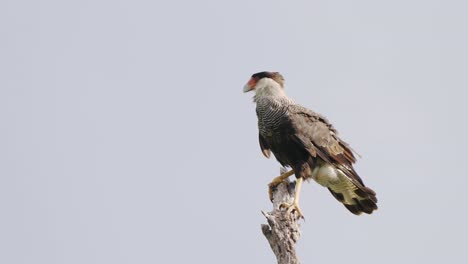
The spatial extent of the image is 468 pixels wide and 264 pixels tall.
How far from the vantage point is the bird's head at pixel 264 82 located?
9.05 metres

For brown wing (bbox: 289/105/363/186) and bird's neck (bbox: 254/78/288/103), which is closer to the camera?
brown wing (bbox: 289/105/363/186)

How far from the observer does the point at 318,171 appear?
8.95 m

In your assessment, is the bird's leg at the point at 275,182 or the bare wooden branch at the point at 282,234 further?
the bird's leg at the point at 275,182

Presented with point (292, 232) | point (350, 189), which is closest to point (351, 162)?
point (350, 189)

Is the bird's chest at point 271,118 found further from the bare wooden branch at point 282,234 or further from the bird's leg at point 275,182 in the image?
the bare wooden branch at point 282,234

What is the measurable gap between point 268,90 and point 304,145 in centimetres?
82

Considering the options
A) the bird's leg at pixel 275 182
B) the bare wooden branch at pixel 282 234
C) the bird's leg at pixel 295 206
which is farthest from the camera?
the bird's leg at pixel 275 182

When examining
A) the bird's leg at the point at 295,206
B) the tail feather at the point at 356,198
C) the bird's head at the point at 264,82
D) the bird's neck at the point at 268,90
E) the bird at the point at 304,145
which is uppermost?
the bird's head at the point at 264,82

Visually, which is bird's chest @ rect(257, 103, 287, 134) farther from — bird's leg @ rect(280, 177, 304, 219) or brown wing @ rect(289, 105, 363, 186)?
bird's leg @ rect(280, 177, 304, 219)

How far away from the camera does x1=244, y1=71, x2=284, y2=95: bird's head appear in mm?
9047

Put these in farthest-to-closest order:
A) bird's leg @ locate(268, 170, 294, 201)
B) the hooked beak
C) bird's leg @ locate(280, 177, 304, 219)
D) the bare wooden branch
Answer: the hooked beak < bird's leg @ locate(268, 170, 294, 201) < bird's leg @ locate(280, 177, 304, 219) < the bare wooden branch

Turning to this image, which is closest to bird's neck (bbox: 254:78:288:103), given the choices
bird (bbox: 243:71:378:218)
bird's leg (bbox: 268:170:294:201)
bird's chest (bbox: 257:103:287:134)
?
bird (bbox: 243:71:378:218)

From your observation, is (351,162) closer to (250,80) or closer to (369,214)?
(369,214)

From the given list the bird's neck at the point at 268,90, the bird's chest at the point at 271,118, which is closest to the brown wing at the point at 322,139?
the bird's chest at the point at 271,118
